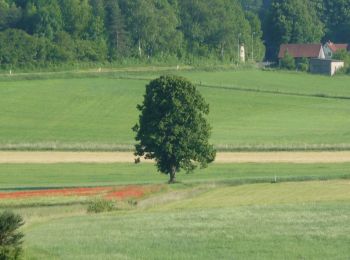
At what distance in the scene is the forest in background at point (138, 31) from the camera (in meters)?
127

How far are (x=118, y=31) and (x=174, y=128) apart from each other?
7371 centimetres

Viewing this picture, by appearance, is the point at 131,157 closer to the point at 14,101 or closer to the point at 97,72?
the point at 14,101

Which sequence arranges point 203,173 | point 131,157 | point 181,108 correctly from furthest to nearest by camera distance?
point 131,157
point 203,173
point 181,108

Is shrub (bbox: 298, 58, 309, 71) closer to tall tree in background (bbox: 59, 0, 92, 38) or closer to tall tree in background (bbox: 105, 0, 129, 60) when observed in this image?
tall tree in background (bbox: 105, 0, 129, 60)

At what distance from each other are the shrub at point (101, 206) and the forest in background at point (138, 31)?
6926cm

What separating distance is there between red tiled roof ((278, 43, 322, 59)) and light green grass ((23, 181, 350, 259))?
3860 inches

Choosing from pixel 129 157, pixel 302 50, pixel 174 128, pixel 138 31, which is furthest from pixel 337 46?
pixel 174 128

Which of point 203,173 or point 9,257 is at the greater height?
point 9,257

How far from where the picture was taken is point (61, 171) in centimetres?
7106

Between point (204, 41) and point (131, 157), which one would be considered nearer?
point (131, 157)

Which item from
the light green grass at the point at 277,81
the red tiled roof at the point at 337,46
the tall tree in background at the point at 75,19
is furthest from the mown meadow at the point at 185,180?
the red tiled roof at the point at 337,46

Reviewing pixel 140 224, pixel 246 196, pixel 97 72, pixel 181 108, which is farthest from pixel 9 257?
pixel 97 72

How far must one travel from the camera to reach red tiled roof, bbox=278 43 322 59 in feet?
497

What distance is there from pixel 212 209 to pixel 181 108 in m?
→ 16.9
